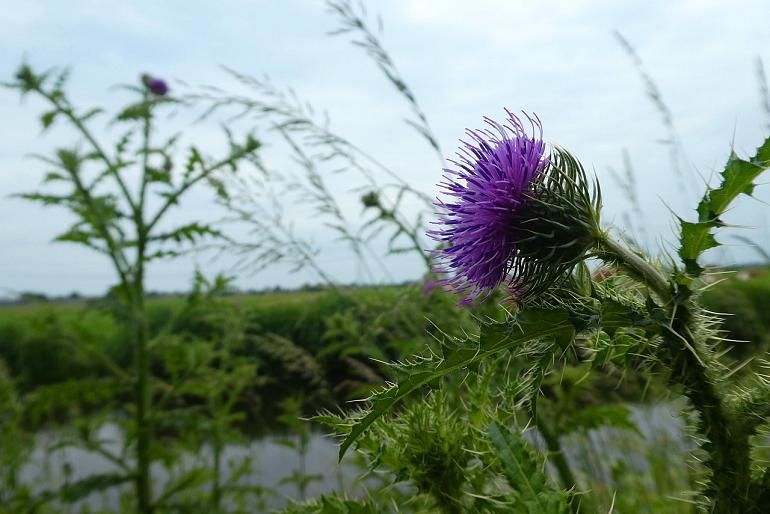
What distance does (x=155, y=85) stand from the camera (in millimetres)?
4336

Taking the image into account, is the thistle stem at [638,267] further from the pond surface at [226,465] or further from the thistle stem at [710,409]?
the pond surface at [226,465]

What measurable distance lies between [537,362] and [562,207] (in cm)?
30

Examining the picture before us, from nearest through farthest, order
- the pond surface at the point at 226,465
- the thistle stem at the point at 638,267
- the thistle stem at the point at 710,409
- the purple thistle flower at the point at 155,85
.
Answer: the thistle stem at the point at 710,409 → the thistle stem at the point at 638,267 → the purple thistle flower at the point at 155,85 → the pond surface at the point at 226,465

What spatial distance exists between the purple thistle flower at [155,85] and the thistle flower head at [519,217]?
3584 millimetres

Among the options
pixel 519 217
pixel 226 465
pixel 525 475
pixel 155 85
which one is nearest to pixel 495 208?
pixel 519 217

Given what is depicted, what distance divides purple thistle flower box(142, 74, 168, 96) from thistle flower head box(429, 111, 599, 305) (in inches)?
141

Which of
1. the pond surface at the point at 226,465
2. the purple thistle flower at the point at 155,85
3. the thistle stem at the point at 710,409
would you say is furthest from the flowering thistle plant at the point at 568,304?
the pond surface at the point at 226,465

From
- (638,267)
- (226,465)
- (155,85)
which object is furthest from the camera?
(226,465)

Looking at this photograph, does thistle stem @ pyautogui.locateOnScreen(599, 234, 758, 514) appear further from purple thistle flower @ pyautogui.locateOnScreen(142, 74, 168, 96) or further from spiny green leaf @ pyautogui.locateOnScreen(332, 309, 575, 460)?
purple thistle flower @ pyautogui.locateOnScreen(142, 74, 168, 96)

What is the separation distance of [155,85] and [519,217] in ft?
12.9

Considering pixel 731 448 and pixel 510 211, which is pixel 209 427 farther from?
pixel 731 448

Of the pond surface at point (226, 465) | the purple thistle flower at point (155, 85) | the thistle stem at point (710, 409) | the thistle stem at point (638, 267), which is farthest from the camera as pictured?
the pond surface at point (226, 465)

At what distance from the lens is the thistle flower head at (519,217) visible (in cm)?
106

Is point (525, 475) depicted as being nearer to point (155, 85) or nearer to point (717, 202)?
point (717, 202)
